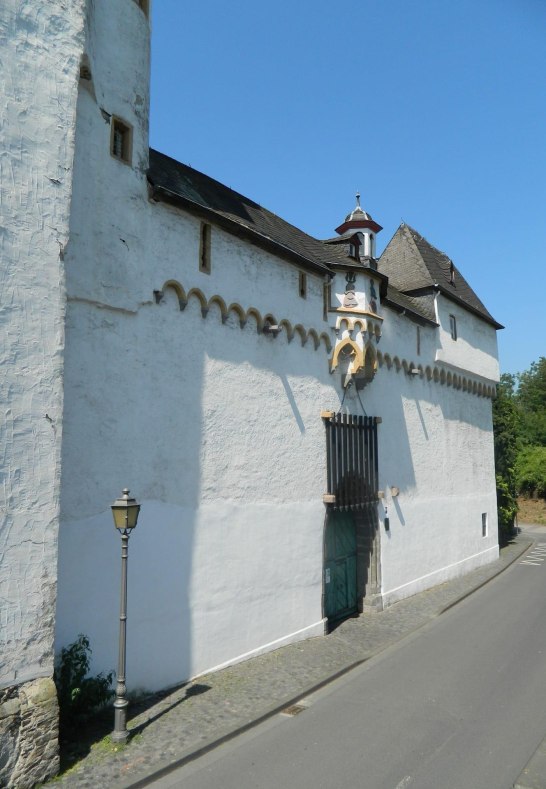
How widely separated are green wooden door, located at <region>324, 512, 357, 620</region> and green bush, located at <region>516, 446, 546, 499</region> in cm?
3089

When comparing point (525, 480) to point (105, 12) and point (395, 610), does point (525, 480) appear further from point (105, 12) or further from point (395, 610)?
point (105, 12)

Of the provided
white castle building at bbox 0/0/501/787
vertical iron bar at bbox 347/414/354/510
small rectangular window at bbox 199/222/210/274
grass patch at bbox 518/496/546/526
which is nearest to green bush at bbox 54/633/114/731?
white castle building at bbox 0/0/501/787

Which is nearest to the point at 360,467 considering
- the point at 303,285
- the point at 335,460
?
the point at 335,460

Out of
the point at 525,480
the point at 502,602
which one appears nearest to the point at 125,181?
the point at 502,602

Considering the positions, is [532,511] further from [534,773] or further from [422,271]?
[534,773]

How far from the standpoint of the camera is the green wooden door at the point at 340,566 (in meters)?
13.7

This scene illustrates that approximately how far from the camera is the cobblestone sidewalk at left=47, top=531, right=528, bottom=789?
666 centimetres

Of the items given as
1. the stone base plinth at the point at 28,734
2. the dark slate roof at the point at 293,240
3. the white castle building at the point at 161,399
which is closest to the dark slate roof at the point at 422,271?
the dark slate roof at the point at 293,240

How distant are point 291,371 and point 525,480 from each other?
117ft

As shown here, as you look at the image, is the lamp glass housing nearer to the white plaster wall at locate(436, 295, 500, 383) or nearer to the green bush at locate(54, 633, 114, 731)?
the green bush at locate(54, 633, 114, 731)

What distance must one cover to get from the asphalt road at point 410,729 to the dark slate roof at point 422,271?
35.9ft

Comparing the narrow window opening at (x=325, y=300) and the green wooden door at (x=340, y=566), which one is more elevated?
the narrow window opening at (x=325, y=300)

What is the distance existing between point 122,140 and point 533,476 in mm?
40178

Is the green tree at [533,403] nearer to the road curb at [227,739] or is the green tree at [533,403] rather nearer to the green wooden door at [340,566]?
the green wooden door at [340,566]
